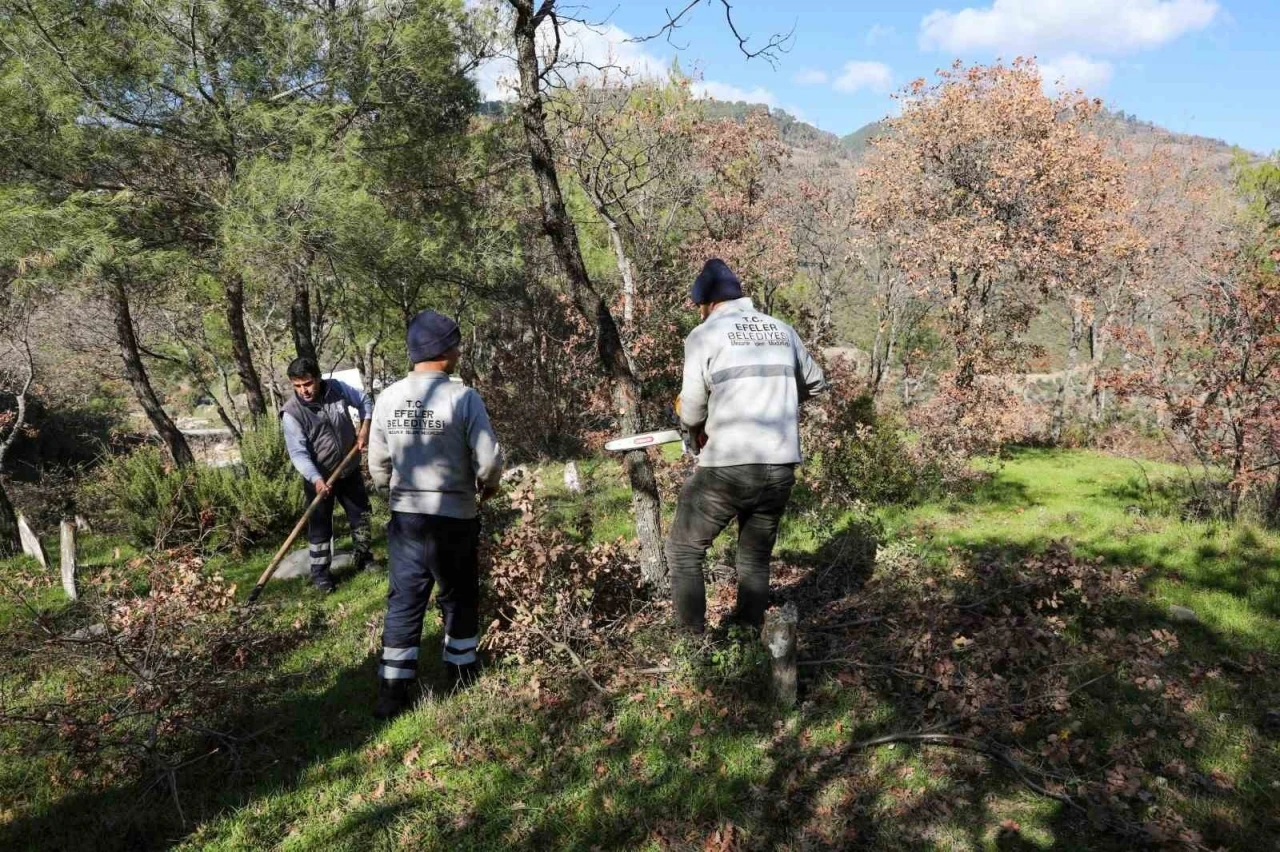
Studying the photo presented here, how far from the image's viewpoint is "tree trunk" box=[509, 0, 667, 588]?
3.82 metres

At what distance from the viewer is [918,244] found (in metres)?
13.1

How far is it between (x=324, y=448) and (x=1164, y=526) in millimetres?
7396

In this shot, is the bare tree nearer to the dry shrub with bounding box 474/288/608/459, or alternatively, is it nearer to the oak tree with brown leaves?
the dry shrub with bounding box 474/288/608/459

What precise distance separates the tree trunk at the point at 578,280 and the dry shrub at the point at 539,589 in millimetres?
522

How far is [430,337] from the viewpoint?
3371 mm

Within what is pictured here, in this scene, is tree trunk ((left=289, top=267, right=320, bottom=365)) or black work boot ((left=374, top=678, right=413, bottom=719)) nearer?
black work boot ((left=374, top=678, right=413, bottom=719))

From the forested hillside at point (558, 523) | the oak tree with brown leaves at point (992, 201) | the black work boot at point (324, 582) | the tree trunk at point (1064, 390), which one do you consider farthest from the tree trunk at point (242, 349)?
the tree trunk at point (1064, 390)

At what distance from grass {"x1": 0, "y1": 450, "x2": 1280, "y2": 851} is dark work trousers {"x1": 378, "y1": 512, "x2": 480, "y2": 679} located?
324mm

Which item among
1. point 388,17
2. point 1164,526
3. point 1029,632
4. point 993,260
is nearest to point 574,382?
point 388,17

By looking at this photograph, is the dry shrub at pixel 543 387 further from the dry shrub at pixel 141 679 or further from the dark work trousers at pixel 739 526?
the dark work trousers at pixel 739 526

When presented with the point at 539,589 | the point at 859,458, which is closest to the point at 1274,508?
the point at 859,458

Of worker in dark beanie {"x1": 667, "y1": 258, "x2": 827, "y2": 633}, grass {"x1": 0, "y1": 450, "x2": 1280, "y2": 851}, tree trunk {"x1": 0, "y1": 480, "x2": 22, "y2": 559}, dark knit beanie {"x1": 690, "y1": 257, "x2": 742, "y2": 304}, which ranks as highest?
dark knit beanie {"x1": 690, "y1": 257, "x2": 742, "y2": 304}

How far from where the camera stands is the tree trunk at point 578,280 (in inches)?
150

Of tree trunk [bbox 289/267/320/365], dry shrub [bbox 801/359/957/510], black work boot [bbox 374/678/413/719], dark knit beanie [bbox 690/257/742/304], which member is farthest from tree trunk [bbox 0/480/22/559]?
dry shrub [bbox 801/359/957/510]
